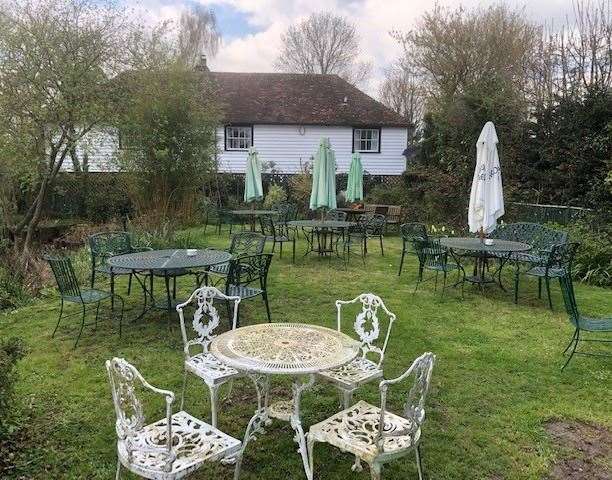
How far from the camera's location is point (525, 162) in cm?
1273

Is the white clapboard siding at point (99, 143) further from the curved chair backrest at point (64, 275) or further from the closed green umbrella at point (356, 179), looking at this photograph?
the curved chair backrest at point (64, 275)

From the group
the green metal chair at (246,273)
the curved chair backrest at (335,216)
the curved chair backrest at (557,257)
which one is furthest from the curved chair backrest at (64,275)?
the curved chair backrest at (335,216)

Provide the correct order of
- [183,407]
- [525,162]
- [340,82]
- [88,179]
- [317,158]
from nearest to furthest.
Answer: [183,407] → [317,158] → [525,162] → [88,179] → [340,82]

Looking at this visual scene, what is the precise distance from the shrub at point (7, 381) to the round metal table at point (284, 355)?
1311 mm

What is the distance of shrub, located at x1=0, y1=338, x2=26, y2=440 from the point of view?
2.90 metres

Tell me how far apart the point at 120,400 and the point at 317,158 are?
26.8 ft

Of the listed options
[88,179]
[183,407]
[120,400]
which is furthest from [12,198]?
[120,400]

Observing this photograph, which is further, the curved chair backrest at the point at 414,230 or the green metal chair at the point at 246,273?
the curved chair backrest at the point at 414,230

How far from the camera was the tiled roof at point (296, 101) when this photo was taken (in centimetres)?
1983

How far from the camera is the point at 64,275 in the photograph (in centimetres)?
513

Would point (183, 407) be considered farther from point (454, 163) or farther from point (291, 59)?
point (291, 59)

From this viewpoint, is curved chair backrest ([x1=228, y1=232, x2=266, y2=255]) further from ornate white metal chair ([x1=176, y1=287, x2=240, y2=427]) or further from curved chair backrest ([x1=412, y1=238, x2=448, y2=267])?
ornate white metal chair ([x1=176, y1=287, x2=240, y2=427])

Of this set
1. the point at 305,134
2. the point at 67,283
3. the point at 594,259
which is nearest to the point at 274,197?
the point at 305,134

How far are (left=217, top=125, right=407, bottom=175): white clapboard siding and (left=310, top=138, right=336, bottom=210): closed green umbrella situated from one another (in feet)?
32.8
